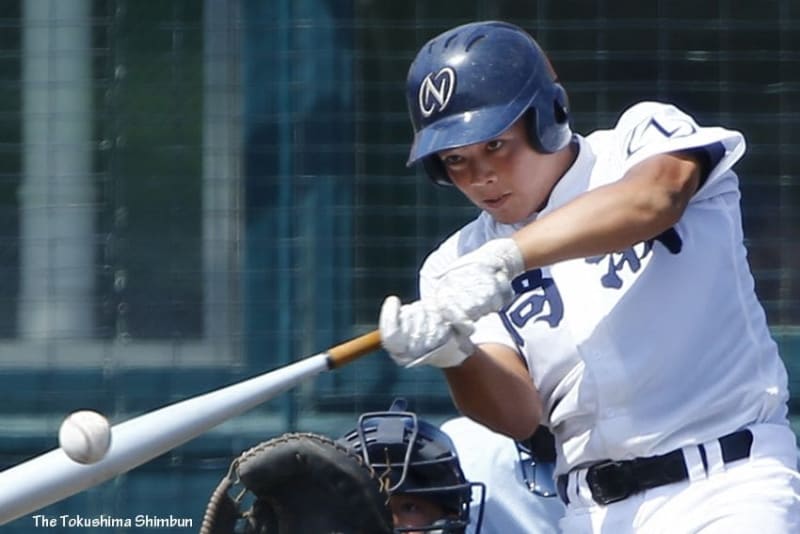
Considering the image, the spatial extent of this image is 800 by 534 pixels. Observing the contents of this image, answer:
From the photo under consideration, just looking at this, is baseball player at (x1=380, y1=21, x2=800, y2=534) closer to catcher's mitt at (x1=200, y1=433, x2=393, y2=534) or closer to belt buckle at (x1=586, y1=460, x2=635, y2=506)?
belt buckle at (x1=586, y1=460, x2=635, y2=506)

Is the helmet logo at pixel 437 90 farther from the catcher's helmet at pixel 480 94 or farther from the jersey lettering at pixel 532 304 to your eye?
the jersey lettering at pixel 532 304

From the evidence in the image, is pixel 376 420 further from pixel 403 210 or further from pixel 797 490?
pixel 403 210

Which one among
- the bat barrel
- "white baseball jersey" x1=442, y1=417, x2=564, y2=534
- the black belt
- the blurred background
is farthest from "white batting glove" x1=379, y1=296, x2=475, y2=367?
the blurred background

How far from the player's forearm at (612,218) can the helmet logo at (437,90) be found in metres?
0.26

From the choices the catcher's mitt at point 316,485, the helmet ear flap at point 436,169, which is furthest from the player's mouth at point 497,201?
the catcher's mitt at point 316,485

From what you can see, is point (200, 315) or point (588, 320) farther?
point (200, 315)

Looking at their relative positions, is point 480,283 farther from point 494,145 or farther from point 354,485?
point 354,485

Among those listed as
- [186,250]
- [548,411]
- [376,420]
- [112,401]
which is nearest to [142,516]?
[112,401]

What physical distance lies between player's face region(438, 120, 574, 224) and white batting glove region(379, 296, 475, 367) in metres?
0.30

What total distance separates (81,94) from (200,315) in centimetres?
62

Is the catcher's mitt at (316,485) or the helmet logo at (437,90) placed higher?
Result: the helmet logo at (437,90)

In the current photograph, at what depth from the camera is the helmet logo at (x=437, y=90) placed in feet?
9.50

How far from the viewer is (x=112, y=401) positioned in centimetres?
462

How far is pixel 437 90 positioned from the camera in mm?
2912
